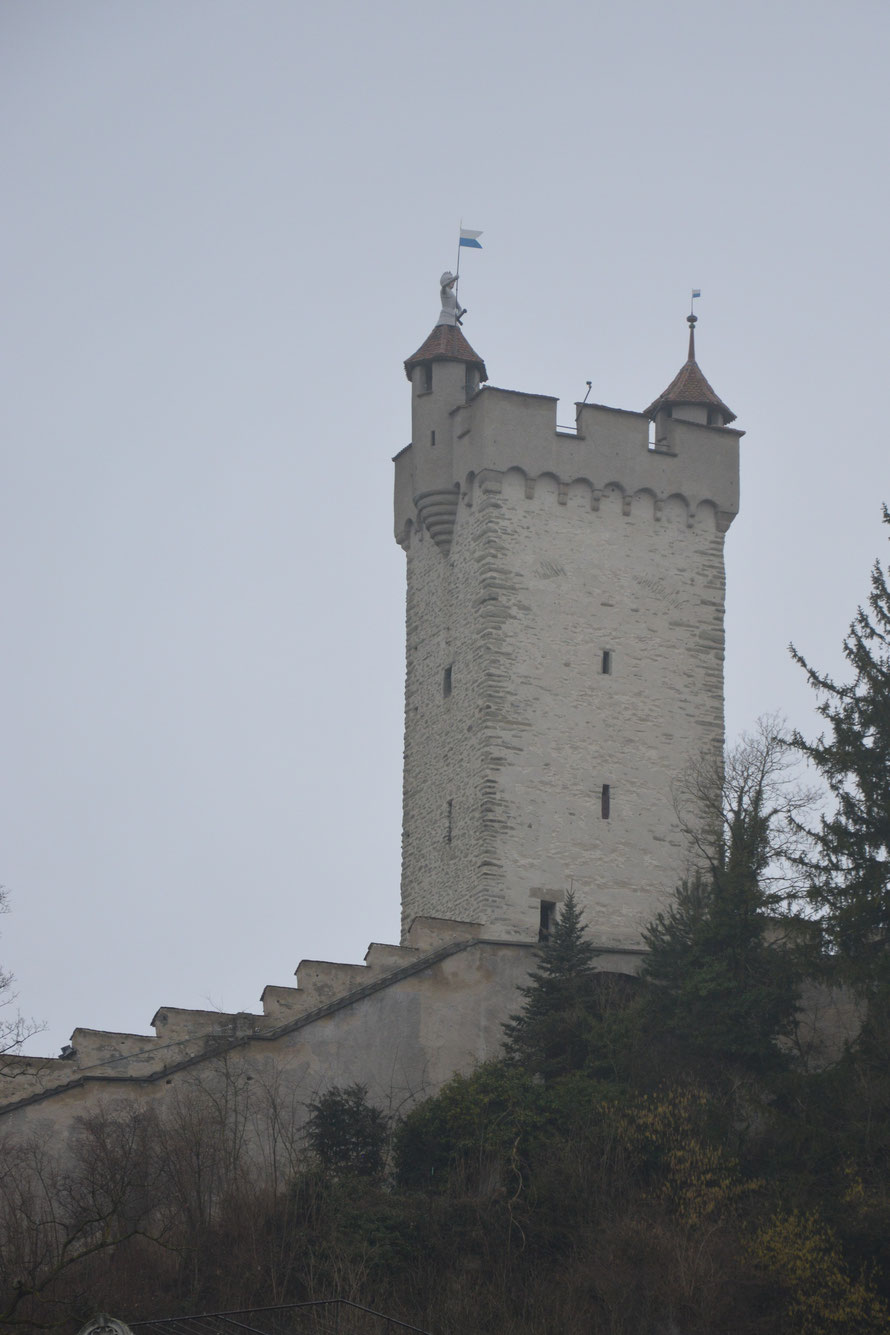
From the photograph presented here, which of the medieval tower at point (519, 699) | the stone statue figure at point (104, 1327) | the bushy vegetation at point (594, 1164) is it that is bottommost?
the stone statue figure at point (104, 1327)

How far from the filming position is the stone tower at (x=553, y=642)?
138 ft

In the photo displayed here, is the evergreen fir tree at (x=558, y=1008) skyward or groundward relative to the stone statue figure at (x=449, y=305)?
groundward

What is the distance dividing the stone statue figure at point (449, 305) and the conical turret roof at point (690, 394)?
406cm

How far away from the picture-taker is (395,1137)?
37.2 m

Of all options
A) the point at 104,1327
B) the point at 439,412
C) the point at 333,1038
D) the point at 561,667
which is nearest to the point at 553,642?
the point at 561,667

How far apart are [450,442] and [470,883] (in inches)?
337

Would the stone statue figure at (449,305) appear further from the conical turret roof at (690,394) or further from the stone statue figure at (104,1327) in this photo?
the stone statue figure at (104,1327)

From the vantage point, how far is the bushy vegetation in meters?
32.7

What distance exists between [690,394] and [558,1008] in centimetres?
1298

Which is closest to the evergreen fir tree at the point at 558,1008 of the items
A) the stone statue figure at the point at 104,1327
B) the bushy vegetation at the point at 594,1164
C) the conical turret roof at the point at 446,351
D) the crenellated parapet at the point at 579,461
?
the bushy vegetation at the point at 594,1164

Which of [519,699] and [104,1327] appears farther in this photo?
[519,699]

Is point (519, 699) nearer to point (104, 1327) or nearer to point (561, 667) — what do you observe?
point (561, 667)

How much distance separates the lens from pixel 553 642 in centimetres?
4319

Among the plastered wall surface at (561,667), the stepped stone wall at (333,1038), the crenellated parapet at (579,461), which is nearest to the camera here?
the stepped stone wall at (333,1038)
